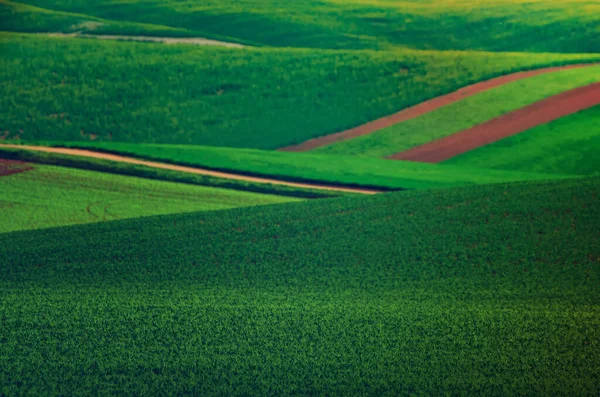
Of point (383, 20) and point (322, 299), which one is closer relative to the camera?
point (322, 299)

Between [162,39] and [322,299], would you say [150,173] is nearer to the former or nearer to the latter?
[322,299]

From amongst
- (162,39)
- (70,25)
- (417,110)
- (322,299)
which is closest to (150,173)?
(417,110)

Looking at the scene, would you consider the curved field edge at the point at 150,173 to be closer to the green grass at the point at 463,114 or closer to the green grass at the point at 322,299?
the green grass at the point at 322,299

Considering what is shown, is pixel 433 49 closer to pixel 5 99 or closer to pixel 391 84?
pixel 391 84

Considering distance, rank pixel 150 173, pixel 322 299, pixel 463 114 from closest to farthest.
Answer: pixel 322 299, pixel 150 173, pixel 463 114

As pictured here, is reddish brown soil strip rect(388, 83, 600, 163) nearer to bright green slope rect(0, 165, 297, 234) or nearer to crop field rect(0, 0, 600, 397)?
crop field rect(0, 0, 600, 397)

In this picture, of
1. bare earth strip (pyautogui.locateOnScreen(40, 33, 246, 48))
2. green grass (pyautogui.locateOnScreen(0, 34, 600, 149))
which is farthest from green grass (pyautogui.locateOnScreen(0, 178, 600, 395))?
bare earth strip (pyautogui.locateOnScreen(40, 33, 246, 48))

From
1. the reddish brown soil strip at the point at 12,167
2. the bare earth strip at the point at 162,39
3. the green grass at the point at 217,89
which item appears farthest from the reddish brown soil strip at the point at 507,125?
the bare earth strip at the point at 162,39
